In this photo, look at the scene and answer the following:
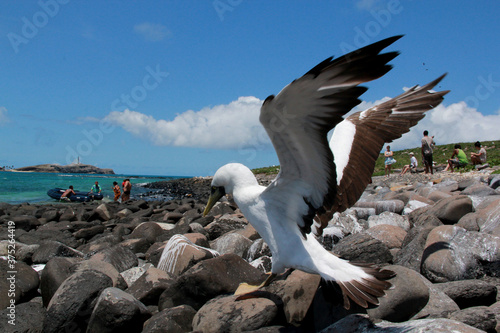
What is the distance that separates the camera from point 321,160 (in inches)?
113

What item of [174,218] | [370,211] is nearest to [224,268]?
[370,211]

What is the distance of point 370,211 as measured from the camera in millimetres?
7180

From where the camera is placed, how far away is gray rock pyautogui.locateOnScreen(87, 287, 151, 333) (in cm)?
334

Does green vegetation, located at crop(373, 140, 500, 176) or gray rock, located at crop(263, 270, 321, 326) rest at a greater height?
green vegetation, located at crop(373, 140, 500, 176)

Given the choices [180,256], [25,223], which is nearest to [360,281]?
[180,256]

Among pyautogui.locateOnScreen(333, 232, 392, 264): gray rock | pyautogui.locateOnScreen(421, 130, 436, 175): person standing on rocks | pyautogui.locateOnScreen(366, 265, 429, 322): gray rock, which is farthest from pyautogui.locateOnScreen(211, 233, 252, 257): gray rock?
pyautogui.locateOnScreen(421, 130, 436, 175): person standing on rocks

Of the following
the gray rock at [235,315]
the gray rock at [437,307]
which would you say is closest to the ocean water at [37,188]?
the gray rock at [235,315]

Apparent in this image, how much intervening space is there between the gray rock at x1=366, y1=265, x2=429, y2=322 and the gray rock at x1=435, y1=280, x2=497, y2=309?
1.27 feet

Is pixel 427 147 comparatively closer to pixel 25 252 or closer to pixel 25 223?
pixel 25 252

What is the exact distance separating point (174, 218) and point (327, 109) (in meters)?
8.24

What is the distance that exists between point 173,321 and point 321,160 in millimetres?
1922

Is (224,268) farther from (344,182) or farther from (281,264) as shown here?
(344,182)

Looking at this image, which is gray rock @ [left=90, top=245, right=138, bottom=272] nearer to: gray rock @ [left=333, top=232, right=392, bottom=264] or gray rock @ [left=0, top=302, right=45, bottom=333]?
gray rock @ [left=0, top=302, right=45, bottom=333]

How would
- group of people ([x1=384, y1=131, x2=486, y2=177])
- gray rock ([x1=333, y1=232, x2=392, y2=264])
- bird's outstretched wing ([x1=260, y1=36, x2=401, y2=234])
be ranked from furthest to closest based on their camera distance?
group of people ([x1=384, y1=131, x2=486, y2=177])
gray rock ([x1=333, y1=232, x2=392, y2=264])
bird's outstretched wing ([x1=260, y1=36, x2=401, y2=234])
